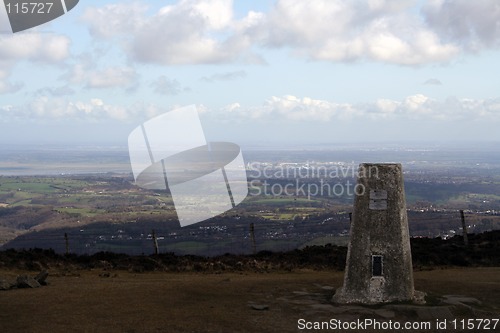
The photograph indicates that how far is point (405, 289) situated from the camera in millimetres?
10570

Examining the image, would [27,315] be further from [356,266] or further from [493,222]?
[493,222]

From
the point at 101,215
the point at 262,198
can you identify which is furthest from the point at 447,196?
the point at 101,215

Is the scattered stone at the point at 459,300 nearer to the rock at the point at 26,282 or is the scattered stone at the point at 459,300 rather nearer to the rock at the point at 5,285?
the rock at the point at 26,282

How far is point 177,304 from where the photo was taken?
10719 mm

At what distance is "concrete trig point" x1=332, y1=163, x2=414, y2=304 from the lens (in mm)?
10547

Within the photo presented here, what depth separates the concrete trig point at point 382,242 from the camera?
34.6 ft

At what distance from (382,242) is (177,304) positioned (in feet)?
12.3

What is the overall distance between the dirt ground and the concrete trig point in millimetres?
932

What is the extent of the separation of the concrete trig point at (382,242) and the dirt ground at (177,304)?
0.93 meters

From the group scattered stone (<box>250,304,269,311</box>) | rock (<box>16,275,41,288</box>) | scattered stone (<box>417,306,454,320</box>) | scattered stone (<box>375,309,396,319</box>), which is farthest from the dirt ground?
scattered stone (<box>417,306,454,320</box>)
